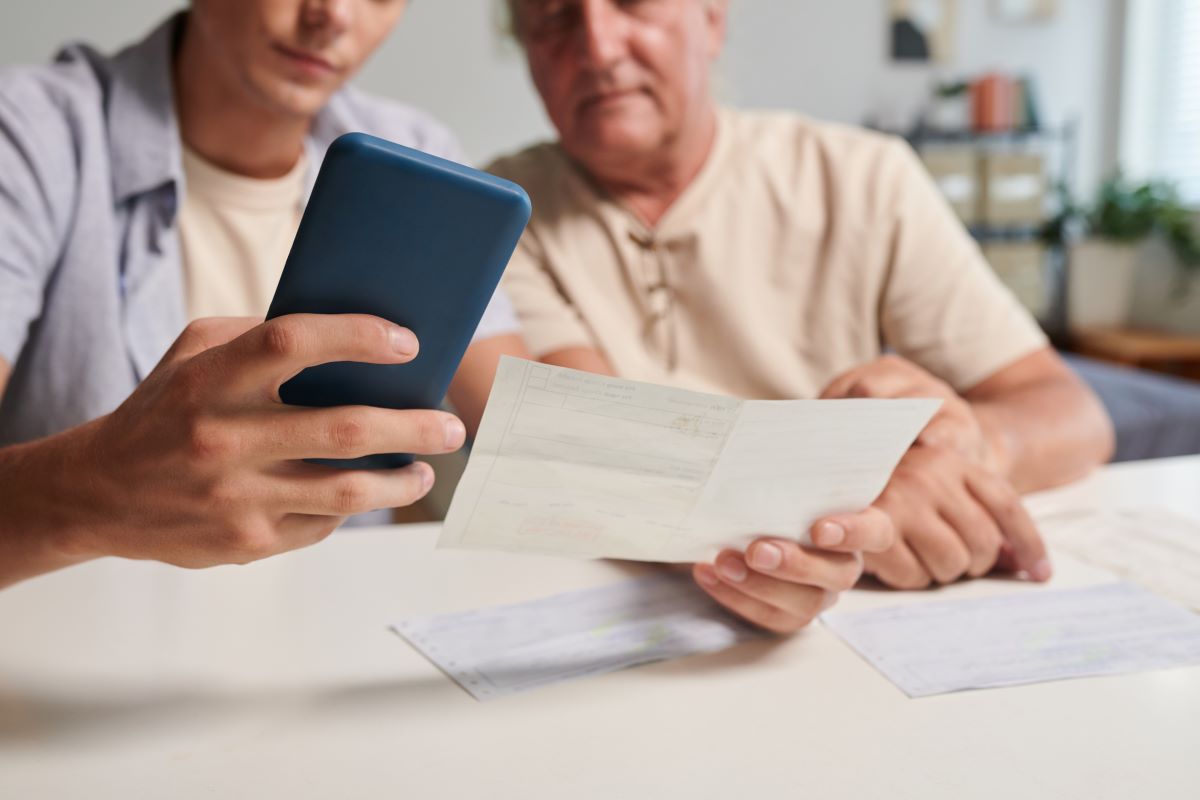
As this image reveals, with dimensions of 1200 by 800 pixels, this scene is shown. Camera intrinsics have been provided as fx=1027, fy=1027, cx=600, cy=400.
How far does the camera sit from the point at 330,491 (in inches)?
21.2

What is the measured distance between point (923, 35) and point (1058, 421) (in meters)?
3.47

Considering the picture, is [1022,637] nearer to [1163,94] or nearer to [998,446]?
[998,446]

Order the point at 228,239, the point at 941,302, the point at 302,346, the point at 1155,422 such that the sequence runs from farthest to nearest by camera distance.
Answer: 1. the point at 1155,422
2. the point at 941,302
3. the point at 228,239
4. the point at 302,346

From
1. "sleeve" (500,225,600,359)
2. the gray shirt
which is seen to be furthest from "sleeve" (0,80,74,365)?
"sleeve" (500,225,600,359)

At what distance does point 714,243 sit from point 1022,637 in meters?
0.72

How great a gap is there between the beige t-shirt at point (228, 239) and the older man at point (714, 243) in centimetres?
30

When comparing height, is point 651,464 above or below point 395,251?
below

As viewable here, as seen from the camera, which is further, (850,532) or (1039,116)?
(1039,116)

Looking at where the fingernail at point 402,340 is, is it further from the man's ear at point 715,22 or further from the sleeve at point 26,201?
the man's ear at point 715,22

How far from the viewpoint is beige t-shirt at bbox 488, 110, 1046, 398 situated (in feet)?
4.31

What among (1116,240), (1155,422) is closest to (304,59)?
(1155,422)

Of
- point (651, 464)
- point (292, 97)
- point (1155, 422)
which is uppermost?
point (292, 97)

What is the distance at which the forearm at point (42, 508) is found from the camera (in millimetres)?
564

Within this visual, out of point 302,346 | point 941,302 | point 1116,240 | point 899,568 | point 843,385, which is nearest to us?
point 302,346
